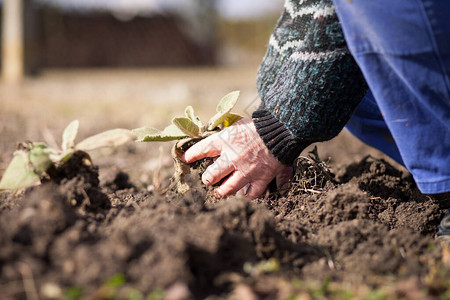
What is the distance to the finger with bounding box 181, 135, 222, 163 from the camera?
1.53 m

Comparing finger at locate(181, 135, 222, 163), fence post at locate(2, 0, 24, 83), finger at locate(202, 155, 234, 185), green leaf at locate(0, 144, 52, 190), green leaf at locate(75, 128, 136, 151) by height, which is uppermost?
fence post at locate(2, 0, 24, 83)

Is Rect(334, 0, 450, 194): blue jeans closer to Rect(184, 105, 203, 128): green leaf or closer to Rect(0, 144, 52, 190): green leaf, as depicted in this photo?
Rect(184, 105, 203, 128): green leaf

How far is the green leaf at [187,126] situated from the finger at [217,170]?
6.2 inches

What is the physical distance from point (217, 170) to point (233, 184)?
79 millimetres

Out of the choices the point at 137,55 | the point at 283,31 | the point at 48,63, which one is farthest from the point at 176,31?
the point at 283,31

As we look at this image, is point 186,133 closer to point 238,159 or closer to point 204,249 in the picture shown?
point 238,159

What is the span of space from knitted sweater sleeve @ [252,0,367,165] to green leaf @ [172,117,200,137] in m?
0.24

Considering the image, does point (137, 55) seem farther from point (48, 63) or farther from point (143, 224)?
point (143, 224)

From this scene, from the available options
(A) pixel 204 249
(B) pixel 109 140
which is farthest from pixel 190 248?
(B) pixel 109 140

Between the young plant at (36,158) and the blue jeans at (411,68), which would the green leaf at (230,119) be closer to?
the young plant at (36,158)

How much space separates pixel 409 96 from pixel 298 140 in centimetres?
39

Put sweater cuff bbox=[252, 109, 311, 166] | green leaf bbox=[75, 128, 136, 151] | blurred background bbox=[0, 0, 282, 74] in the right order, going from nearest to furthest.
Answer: green leaf bbox=[75, 128, 136, 151] → sweater cuff bbox=[252, 109, 311, 166] → blurred background bbox=[0, 0, 282, 74]

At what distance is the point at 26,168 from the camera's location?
4.26 ft

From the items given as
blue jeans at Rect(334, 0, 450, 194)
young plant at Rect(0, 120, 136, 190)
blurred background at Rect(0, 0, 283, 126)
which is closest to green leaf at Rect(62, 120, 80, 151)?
young plant at Rect(0, 120, 136, 190)
